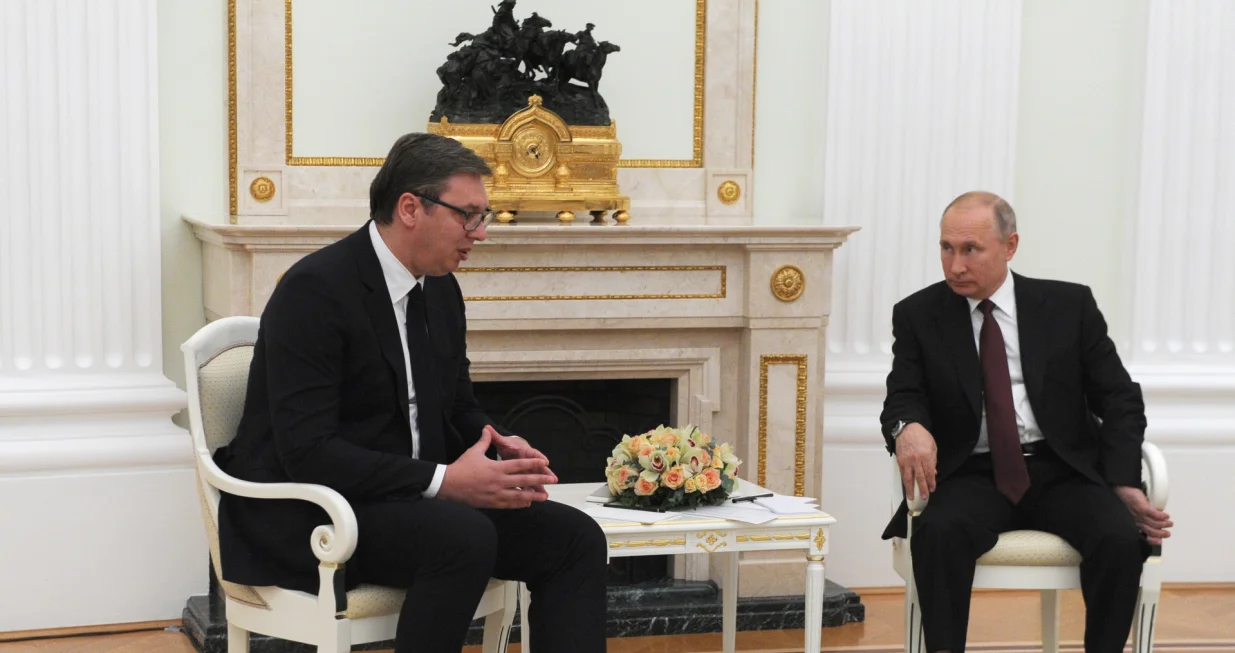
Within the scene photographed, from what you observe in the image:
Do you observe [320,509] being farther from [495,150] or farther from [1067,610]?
[1067,610]

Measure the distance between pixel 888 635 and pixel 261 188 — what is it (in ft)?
8.35

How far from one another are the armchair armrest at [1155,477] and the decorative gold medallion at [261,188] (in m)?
2.83

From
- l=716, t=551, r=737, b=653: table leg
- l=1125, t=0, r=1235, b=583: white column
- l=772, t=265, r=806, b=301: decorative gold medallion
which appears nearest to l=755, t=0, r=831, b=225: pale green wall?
l=772, t=265, r=806, b=301: decorative gold medallion

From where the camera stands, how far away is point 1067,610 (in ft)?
17.3

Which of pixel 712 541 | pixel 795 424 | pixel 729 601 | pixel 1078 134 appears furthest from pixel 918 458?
pixel 1078 134

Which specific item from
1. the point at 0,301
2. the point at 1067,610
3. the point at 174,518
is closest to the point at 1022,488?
the point at 1067,610

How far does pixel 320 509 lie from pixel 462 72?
6.63ft

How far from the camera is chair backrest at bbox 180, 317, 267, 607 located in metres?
3.36

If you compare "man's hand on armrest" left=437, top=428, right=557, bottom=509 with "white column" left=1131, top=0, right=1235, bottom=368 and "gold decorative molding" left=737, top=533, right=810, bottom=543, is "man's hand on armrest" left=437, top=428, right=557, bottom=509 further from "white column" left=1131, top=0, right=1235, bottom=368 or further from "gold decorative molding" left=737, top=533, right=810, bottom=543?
"white column" left=1131, top=0, right=1235, bottom=368

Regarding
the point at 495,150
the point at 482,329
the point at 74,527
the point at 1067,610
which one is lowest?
the point at 1067,610

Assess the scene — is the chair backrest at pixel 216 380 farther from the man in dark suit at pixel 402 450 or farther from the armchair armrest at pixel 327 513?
the armchair armrest at pixel 327 513

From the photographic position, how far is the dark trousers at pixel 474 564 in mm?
3047

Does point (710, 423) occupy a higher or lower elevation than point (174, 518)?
higher

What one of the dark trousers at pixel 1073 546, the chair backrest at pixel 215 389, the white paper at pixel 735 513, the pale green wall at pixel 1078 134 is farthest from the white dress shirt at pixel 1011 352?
the chair backrest at pixel 215 389
